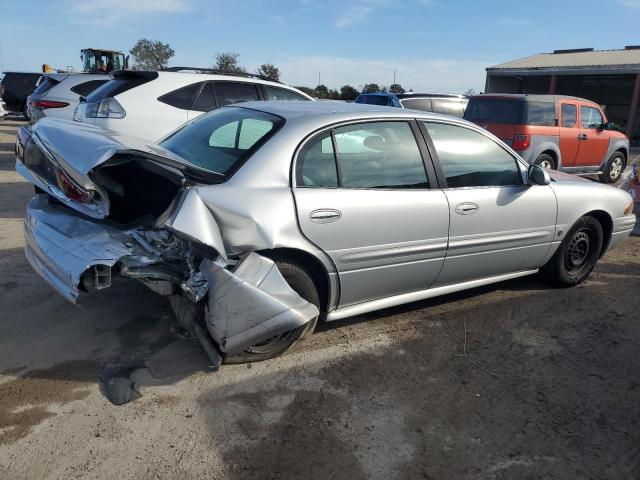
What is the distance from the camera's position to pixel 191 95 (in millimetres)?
7234

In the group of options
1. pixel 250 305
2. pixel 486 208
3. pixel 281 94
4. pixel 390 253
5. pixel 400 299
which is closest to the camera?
pixel 250 305

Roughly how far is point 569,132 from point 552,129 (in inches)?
25.2

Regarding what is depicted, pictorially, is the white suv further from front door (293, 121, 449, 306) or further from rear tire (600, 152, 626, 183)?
rear tire (600, 152, 626, 183)

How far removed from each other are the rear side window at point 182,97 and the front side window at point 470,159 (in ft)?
14.4

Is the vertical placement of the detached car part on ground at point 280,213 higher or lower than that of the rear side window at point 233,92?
lower

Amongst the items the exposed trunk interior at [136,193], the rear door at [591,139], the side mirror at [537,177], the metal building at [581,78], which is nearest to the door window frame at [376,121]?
the exposed trunk interior at [136,193]

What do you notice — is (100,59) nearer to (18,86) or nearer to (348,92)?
(18,86)

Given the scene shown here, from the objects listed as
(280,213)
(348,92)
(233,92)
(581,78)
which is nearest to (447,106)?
(233,92)

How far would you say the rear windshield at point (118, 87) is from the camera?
22.9 feet

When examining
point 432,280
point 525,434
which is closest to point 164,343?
point 432,280

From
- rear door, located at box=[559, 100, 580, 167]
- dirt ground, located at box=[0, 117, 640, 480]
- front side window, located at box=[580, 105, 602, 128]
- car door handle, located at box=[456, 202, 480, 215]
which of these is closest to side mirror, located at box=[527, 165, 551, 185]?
car door handle, located at box=[456, 202, 480, 215]

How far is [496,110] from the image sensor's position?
378 inches

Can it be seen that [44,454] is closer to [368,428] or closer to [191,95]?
[368,428]

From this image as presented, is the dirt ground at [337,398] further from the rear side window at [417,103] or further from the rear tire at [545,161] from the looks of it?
the rear side window at [417,103]
